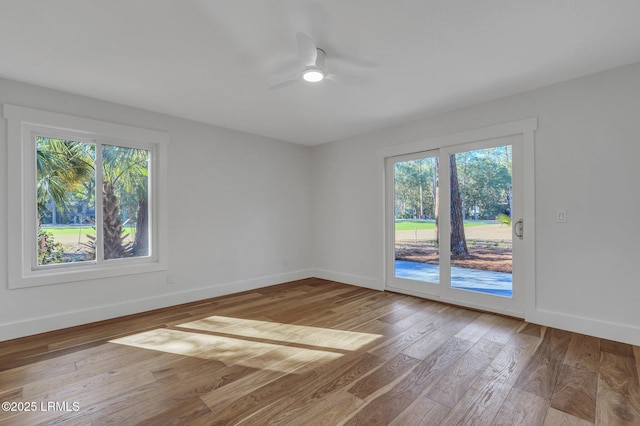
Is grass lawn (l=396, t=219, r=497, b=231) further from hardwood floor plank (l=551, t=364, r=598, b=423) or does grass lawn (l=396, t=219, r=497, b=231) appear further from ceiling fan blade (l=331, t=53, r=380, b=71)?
ceiling fan blade (l=331, t=53, r=380, b=71)

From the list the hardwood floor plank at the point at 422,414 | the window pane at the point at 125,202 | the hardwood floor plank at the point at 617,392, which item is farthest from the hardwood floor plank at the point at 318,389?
the window pane at the point at 125,202

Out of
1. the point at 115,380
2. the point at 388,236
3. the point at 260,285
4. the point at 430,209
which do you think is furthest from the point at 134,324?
the point at 430,209

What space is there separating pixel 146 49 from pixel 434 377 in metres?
3.40

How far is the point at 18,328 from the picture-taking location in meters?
2.95

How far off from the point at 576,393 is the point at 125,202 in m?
A: 4.74

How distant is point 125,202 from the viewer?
3.78m

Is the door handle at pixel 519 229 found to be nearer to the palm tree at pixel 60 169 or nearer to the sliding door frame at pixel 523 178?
the sliding door frame at pixel 523 178

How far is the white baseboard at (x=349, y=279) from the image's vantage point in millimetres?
4785

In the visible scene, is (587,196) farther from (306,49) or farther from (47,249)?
(47,249)

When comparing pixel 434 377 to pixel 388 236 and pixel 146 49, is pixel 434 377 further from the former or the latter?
pixel 146 49

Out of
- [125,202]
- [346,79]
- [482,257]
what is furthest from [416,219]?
[125,202]

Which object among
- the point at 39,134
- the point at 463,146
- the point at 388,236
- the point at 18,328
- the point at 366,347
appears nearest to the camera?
the point at 366,347

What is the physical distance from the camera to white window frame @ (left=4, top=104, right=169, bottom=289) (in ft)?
9.69

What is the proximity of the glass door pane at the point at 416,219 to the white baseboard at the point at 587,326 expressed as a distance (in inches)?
48.2
